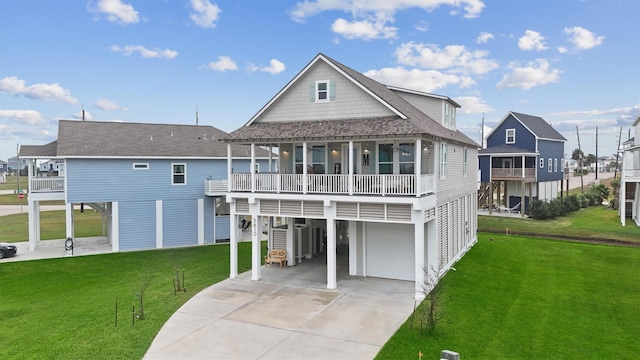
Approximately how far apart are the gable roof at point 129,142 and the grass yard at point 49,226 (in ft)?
26.8

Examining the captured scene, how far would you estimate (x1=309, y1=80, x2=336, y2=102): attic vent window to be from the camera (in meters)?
17.2

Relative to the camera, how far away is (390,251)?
1716 centimetres

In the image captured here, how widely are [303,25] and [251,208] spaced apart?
18.2m

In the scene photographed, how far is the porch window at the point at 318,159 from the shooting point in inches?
732

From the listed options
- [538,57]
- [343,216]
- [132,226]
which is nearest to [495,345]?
[343,216]

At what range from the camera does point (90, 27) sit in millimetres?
25750

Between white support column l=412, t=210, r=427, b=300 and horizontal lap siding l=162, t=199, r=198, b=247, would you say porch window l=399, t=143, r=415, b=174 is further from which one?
horizontal lap siding l=162, t=199, r=198, b=247

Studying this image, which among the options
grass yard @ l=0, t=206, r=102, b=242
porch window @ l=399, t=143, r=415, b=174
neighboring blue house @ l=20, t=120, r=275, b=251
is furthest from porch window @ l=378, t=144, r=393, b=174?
grass yard @ l=0, t=206, r=102, b=242

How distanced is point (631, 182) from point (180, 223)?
35.4m

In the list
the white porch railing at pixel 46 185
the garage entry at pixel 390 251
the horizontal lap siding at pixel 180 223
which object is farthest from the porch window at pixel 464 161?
the white porch railing at pixel 46 185

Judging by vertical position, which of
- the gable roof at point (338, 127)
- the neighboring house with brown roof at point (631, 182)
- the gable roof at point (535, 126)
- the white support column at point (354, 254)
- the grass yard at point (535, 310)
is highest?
the gable roof at point (535, 126)

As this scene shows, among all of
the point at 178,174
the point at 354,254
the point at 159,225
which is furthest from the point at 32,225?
the point at 354,254

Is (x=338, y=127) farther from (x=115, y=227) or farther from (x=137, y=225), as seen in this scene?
(x=115, y=227)

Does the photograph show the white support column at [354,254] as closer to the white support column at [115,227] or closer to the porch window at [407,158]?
the porch window at [407,158]
